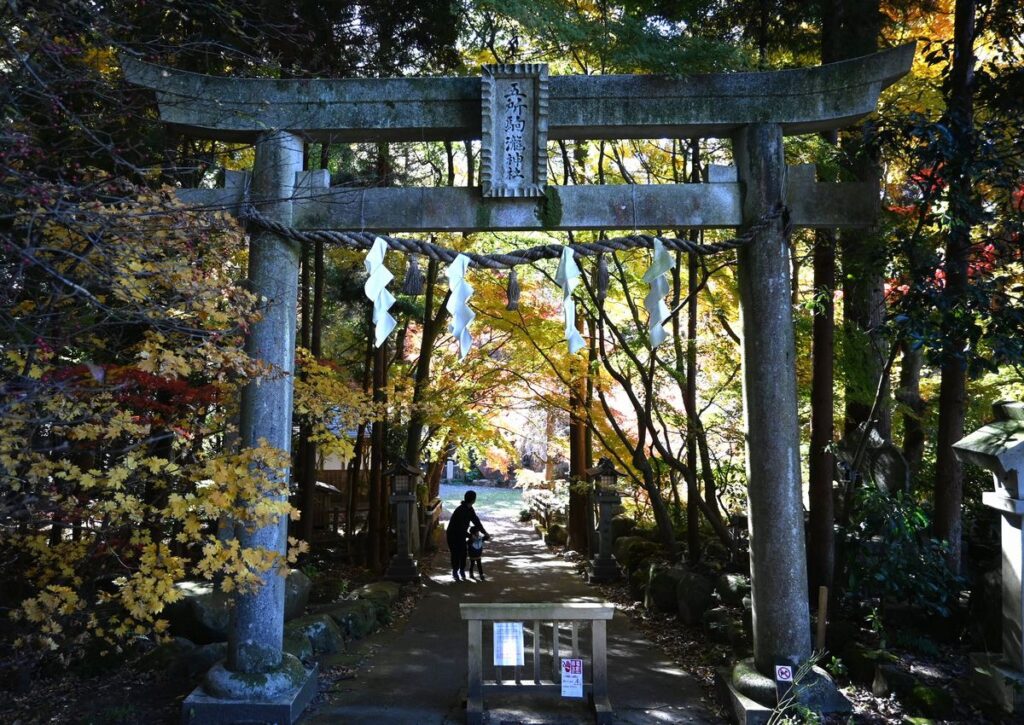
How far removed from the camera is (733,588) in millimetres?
9656

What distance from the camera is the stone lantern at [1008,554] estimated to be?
575 centimetres

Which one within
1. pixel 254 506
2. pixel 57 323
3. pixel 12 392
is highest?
pixel 57 323

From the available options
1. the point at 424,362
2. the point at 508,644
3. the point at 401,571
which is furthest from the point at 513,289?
the point at 401,571

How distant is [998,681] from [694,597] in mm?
4612

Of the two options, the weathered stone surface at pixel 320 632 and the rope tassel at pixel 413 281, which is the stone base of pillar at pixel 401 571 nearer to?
the weathered stone surface at pixel 320 632

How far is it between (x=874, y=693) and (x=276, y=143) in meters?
7.03

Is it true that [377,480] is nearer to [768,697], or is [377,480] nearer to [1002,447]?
[768,697]

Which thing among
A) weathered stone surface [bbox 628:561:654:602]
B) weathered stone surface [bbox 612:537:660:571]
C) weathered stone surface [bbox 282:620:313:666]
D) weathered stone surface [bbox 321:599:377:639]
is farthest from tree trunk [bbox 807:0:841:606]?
weathered stone surface [bbox 612:537:660:571]

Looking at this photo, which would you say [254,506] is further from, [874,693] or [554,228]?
[874,693]

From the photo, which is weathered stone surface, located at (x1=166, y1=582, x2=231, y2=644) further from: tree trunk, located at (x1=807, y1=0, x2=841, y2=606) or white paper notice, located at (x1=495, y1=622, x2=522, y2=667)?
tree trunk, located at (x1=807, y1=0, x2=841, y2=606)

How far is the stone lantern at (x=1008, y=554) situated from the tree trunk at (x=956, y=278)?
0.70 meters

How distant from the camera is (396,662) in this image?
8.66m

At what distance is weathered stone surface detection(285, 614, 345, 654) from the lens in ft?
28.5

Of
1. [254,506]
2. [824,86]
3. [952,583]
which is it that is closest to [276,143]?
[254,506]
